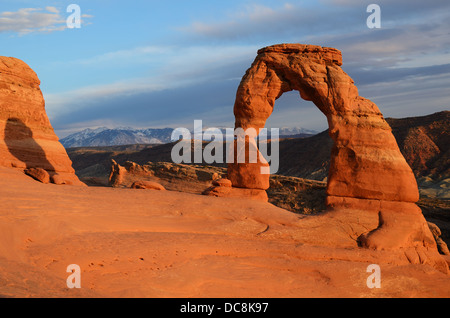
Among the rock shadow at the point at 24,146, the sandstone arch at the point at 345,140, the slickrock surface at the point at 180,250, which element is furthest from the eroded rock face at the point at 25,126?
the sandstone arch at the point at 345,140

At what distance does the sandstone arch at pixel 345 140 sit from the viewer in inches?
504

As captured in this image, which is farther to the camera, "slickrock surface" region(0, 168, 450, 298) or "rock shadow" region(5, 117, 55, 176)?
"rock shadow" region(5, 117, 55, 176)

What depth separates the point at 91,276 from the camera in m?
7.81

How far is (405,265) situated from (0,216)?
9548 mm

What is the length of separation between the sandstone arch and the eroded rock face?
7492mm

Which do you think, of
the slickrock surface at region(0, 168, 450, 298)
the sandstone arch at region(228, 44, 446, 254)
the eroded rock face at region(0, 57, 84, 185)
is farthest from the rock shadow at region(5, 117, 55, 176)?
the sandstone arch at region(228, 44, 446, 254)

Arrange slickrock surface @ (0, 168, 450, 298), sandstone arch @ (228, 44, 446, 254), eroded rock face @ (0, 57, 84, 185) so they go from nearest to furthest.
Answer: slickrock surface @ (0, 168, 450, 298) < sandstone arch @ (228, 44, 446, 254) < eroded rock face @ (0, 57, 84, 185)

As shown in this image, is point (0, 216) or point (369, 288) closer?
point (0, 216)

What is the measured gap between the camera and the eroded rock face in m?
17.1

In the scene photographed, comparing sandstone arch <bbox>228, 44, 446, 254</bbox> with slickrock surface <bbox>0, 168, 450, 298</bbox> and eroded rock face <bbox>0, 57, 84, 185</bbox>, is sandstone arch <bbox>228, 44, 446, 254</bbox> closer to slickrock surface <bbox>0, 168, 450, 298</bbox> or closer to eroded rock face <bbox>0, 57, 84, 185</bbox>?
slickrock surface <bbox>0, 168, 450, 298</bbox>

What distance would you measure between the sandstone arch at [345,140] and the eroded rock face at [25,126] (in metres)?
7.49
